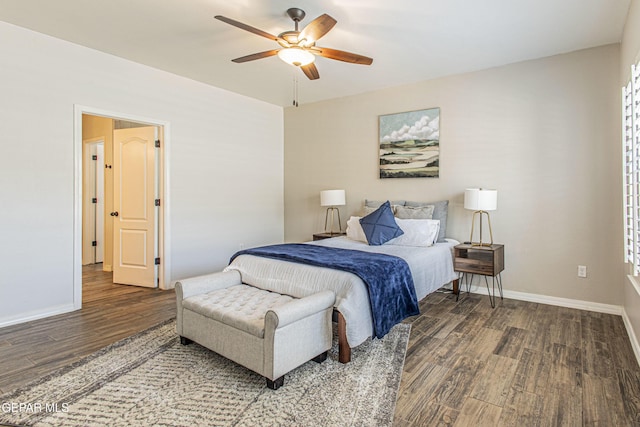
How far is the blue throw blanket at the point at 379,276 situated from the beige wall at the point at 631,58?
1634mm

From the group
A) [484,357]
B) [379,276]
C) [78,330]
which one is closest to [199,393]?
[379,276]

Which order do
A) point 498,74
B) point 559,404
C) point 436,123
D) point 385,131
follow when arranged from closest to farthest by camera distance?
point 559,404 < point 498,74 < point 436,123 < point 385,131

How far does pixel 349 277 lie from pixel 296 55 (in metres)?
1.95

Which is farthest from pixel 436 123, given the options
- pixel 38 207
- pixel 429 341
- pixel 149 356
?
pixel 38 207

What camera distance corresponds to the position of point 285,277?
299 centimetres

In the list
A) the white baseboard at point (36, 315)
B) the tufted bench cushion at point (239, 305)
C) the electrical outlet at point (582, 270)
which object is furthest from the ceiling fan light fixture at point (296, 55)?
the electrical outlet at point (582, 270)

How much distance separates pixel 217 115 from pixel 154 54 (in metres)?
1.32

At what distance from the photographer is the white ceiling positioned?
2916mm

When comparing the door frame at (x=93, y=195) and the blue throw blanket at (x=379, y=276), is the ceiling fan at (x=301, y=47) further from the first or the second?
the door frame at (x=93, y=195)

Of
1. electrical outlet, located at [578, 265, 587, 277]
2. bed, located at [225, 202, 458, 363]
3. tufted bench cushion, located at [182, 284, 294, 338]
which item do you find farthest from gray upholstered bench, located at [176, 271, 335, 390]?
electrical outlet, located at [578, 265, 587, 277]

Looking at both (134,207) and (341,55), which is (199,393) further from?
(134,207)

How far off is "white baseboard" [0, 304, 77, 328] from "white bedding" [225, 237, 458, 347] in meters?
1.87

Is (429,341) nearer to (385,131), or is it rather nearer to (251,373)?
(251,373)

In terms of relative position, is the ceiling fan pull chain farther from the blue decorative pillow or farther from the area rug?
the area rug
